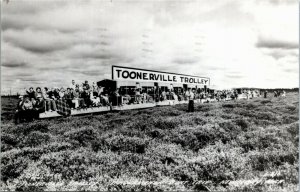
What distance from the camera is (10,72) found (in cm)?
919

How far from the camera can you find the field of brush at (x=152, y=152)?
795 centimetres

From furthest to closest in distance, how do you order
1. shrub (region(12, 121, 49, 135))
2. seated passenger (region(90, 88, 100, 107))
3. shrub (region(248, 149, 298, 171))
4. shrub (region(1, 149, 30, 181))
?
seated passenger (region(90, 88, 100, 107))
shrub (region(12, 121, 49, 135))
shrub (region(248, 149, 298, 171))
shrub (region(1, 149, 30, 181))

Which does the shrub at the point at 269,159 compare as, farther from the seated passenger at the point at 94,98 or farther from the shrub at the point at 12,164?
the shrub at the point at 12,164

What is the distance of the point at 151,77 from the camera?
9.99 metres

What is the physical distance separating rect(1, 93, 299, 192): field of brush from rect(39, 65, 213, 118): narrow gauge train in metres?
0.32

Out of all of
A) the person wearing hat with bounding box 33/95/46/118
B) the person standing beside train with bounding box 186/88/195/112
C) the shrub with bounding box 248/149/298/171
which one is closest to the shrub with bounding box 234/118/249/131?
the shrub with bounding box 248/149/298/171

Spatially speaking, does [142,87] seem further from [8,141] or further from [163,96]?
[8,141]

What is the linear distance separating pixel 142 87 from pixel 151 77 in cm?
81

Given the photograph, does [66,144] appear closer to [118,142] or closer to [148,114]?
[118,142]

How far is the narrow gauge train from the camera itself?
9.65 metres

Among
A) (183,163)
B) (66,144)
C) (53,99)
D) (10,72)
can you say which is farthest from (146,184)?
(10,72)

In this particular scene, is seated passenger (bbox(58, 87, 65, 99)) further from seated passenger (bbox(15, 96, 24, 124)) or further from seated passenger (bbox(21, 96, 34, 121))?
seated passenger (bbox(15, 96, 24, 124))

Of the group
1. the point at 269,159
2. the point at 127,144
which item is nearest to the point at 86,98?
the point at 127,144

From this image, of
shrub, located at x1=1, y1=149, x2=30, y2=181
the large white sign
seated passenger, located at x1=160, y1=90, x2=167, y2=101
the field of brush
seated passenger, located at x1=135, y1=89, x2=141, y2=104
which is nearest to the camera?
the field of brush
